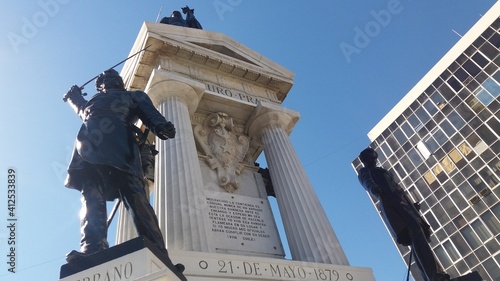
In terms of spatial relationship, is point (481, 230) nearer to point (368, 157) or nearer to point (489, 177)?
point (489, 177)

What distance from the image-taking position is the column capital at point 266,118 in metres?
12.6

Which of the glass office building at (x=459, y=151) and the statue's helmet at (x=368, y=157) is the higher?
the glass office building at (x=459, y=151)

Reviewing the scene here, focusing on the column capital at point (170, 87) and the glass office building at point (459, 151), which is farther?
the glass office building at point (459, 151)

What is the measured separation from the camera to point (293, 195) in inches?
412

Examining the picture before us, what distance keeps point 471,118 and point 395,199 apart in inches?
1167

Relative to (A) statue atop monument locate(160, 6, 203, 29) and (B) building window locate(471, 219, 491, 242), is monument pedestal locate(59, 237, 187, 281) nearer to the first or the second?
(A) statue atop monument locate(160, 6, 203, 29)

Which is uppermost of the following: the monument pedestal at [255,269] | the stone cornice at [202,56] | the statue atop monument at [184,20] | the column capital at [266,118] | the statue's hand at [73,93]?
the statue atop monument at [184,20]

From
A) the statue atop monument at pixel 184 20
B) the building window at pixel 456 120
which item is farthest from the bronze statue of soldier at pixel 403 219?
the building window at pixel 456 120

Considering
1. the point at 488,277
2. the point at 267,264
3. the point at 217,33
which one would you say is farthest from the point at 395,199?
the point at 488,277

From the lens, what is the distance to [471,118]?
35.3 meters

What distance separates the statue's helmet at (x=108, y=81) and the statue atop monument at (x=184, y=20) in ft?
25.2

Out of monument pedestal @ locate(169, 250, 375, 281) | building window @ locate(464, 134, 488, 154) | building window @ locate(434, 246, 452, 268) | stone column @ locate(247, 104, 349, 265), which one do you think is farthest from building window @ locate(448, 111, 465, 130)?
monument pedestal @ locate(169, 250, 375, 281)

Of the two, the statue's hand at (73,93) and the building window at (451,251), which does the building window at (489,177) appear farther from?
the statue's hand at (73,93)

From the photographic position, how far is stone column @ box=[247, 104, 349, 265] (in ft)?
30.3
